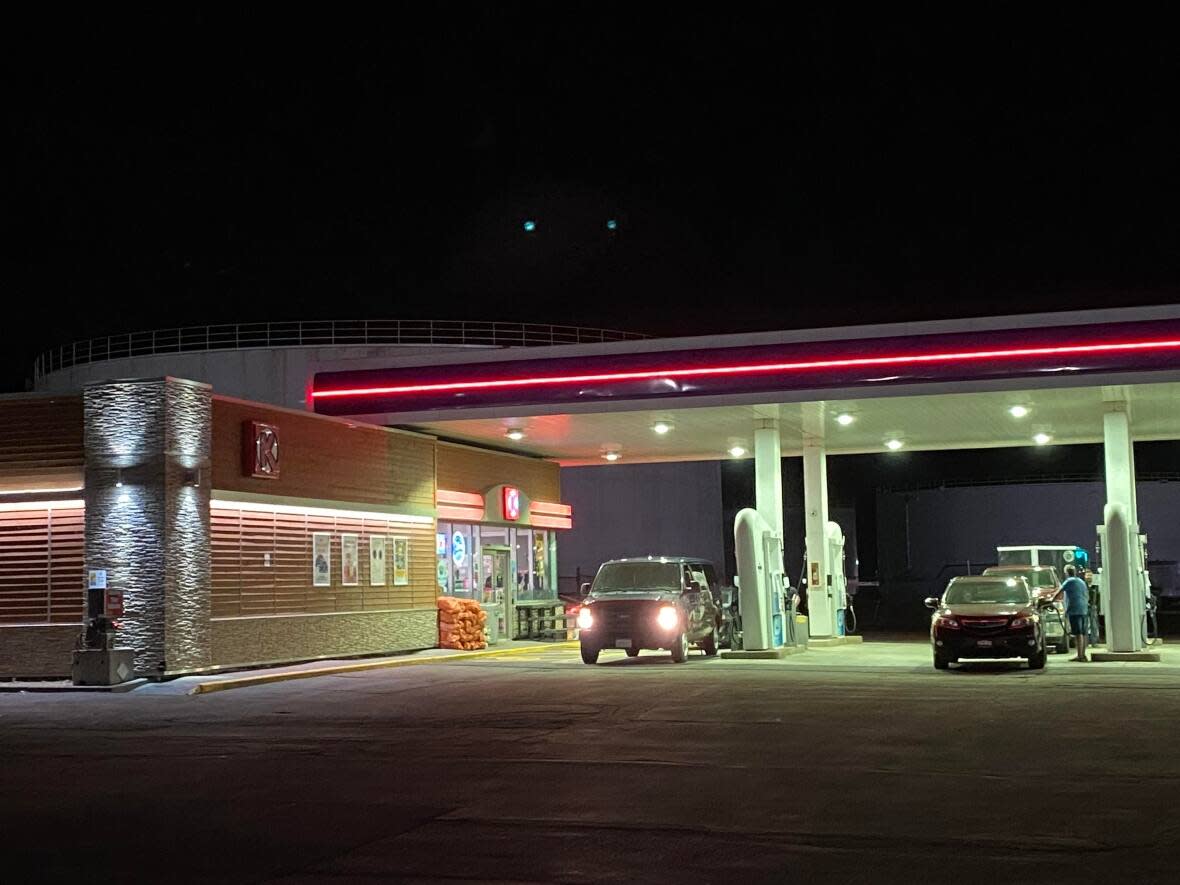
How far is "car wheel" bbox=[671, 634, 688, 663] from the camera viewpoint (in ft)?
85.9

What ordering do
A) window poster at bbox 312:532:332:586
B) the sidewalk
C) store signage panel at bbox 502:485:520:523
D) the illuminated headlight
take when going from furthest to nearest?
store signage panel at bbox 502:485:520:523, window poster at bbox 312:532:332:586, the illuminated headlight, the sidewalk

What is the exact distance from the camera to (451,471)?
32.7 m

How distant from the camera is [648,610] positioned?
85.5 feet

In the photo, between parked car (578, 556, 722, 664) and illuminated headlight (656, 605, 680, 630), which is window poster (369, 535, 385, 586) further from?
illuminated headlight (656, 605, 680, 630)

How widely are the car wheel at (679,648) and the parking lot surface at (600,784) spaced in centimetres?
554

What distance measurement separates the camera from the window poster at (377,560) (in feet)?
95.2

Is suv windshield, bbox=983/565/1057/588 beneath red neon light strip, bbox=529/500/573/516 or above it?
beneath

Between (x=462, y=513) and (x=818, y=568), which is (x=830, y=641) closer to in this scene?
(x=818, y=568)

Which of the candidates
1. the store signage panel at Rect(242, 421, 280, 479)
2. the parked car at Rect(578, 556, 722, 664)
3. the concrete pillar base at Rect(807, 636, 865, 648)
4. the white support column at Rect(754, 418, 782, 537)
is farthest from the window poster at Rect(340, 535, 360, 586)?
the concrete pillar base at Rect(807, 636, 865, 648)

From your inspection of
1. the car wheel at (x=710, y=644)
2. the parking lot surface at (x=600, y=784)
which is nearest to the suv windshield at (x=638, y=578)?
the car wheel at (x=710, y=644)

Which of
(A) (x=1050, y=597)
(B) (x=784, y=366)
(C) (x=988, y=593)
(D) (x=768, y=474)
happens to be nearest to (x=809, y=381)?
(B) (x=784, y=366)

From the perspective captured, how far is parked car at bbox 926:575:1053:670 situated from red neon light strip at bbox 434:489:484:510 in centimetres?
1190

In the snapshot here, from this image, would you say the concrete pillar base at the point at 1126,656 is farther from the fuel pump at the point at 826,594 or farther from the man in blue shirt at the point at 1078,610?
the fuel pump at the point at 826,594

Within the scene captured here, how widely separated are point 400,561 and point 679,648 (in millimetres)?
6945
